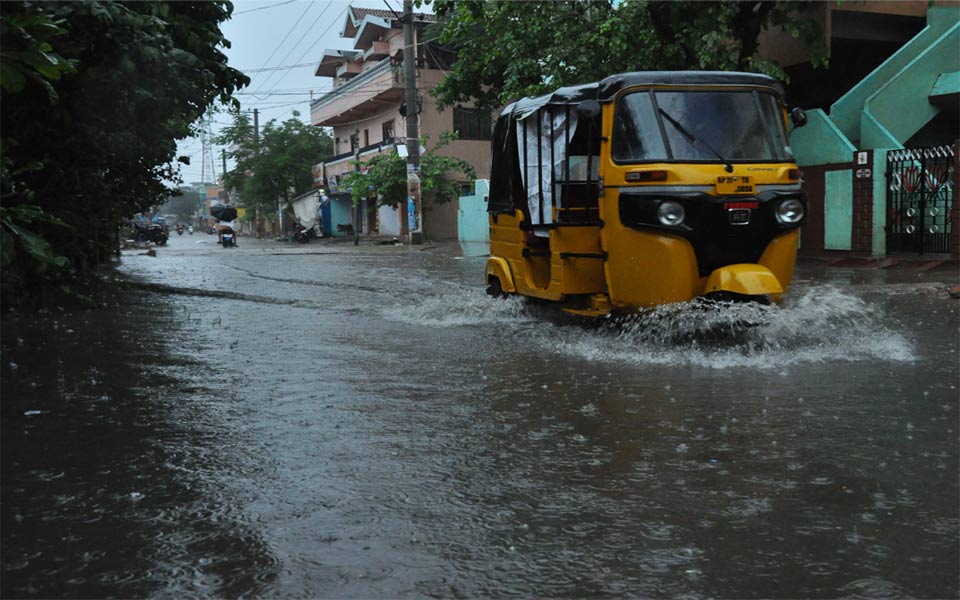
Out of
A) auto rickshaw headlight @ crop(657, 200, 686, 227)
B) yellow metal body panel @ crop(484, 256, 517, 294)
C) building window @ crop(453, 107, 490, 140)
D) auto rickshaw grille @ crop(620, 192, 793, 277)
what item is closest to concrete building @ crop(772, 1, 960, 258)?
yellow metal body panel @ crop(484, 256, 517, 294)

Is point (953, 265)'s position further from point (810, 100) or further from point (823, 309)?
point (810, 100)

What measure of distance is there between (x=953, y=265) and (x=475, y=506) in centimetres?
1237

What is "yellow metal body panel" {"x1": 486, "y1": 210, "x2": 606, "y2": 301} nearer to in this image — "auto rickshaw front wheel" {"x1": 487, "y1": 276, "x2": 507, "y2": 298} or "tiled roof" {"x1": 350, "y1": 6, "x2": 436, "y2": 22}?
"auto rickshaw front wheel" {"x1": 487, "y1": 276, "x2": 507, "y2": 298}

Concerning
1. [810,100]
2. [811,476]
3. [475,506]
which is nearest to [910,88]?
[810,100]

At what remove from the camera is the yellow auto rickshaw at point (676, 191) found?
7.14 m

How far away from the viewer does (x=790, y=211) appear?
735 centimetres

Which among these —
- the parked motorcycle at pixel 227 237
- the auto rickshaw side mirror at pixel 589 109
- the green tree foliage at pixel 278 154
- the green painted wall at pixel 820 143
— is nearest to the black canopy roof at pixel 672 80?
the auto rickshaw side mirror at pixel 589 109

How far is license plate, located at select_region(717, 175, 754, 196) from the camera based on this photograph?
7164mm

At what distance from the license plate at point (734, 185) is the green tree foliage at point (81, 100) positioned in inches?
182

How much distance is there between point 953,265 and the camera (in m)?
13.6

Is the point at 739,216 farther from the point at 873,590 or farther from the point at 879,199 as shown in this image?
the point at 879,199

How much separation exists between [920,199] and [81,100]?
43.0 feet

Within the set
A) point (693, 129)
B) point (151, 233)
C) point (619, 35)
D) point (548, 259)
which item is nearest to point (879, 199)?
point (619, 35)

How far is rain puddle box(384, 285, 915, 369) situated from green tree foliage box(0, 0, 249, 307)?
4.15 m
